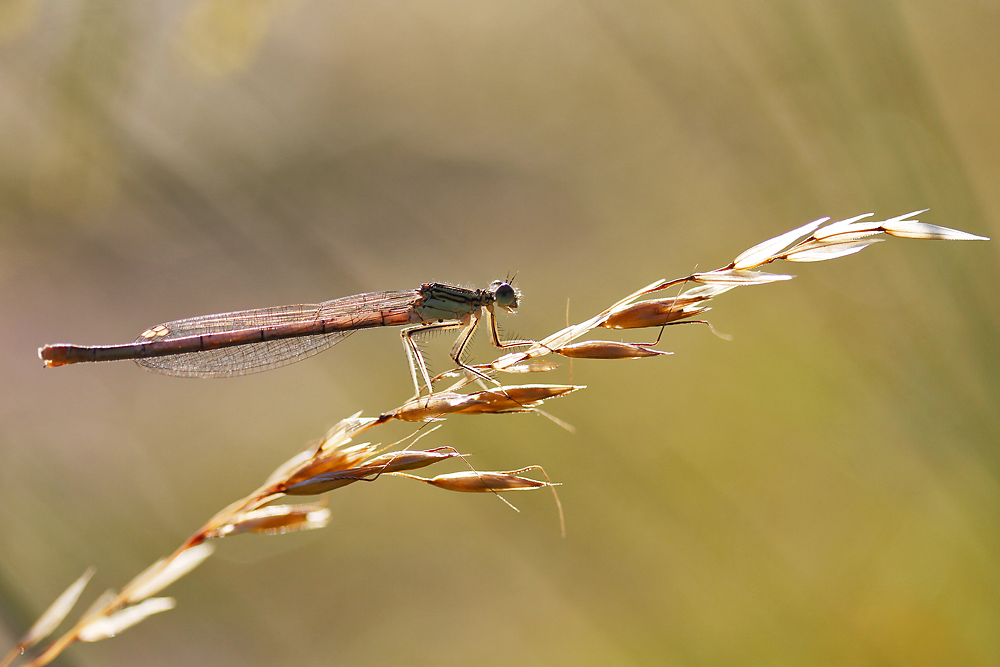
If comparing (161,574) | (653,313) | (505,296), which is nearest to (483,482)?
(653,313)

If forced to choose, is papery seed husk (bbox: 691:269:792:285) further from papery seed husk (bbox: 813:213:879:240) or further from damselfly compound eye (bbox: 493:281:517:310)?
damselfly compound eye (bbox: 493:281:517:310)

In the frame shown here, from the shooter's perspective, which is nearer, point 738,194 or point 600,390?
point 600,390

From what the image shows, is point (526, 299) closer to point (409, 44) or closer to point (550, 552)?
point (550, 552)

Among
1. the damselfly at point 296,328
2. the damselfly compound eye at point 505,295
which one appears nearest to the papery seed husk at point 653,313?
the damselfly at point 296,328

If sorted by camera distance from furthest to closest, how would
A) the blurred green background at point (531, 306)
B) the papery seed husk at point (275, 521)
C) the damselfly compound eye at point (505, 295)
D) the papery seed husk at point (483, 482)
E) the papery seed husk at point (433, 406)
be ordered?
the damselfly compound eye at point (505, 295), the blurred green background at point (531, 306), the papery seed husk at point (433, 406), the papery seed husk at point (483, 482), the papery seed husk at point (275, 521)

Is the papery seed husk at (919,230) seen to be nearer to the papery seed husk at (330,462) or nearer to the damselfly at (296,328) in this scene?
the papery seed husk at (330,462)

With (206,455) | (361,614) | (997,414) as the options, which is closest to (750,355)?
(997,414)

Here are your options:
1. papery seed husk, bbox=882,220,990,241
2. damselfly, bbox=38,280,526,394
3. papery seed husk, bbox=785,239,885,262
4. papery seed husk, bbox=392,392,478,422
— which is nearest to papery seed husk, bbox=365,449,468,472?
Result: papery seed husk, bbox=392,392,478,422
